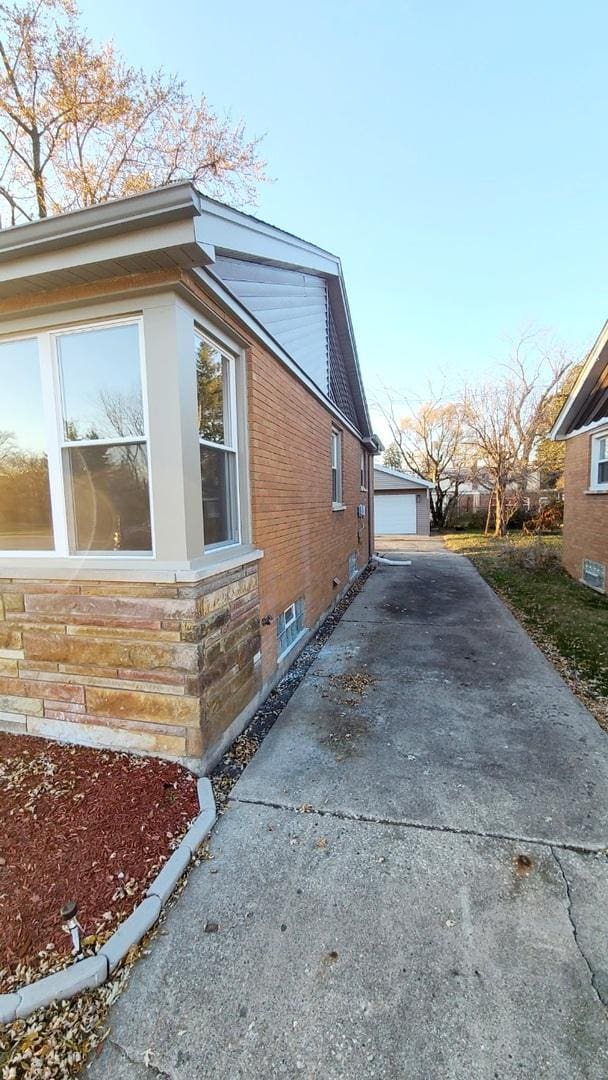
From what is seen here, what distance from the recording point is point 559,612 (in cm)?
765

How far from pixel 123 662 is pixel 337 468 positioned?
21.4ft

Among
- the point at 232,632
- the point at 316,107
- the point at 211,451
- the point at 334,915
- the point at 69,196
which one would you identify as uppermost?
the point at 316,107

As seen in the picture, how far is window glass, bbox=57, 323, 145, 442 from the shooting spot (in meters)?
3.19

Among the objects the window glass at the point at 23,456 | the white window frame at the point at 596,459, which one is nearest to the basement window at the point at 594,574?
the white window frame at the point at 596,459

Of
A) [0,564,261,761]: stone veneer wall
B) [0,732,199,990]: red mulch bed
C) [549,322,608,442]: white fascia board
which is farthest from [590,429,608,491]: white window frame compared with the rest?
[0,732,199,990]: red mulch bed

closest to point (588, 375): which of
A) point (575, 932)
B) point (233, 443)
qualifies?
point (233, 443)

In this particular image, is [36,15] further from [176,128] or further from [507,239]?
[507,239]

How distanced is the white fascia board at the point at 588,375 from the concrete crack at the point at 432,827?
853 centimetres

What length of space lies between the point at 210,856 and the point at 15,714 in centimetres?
209

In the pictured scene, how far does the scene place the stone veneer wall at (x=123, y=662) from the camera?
3066mm

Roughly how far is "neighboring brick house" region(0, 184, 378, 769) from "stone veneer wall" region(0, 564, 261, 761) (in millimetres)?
14

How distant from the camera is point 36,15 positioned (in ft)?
27.8

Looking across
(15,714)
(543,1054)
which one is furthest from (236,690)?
Result: (543,1054)

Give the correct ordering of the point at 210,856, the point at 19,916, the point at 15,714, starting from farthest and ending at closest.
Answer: the point at 15,714
the point at 210,856
the point at 19,916
